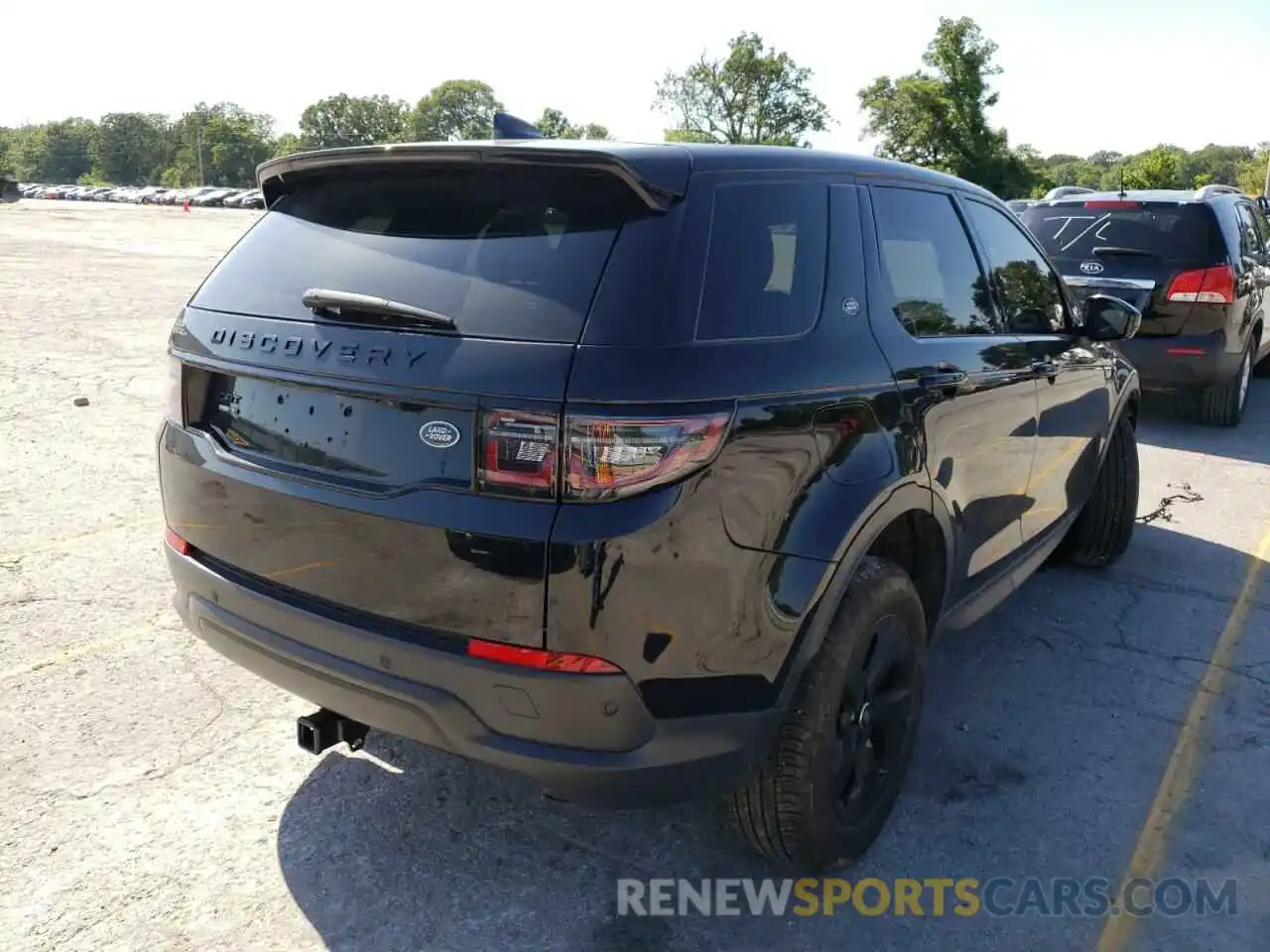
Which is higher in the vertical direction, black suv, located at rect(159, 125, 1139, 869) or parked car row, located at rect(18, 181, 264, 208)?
parked car row, located at rect(18, 181, 264, 208)

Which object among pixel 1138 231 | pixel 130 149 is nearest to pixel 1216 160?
pixel 1138 231

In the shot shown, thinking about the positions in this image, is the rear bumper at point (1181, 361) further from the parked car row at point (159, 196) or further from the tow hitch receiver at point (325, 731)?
the parked car row at point (159, 196)

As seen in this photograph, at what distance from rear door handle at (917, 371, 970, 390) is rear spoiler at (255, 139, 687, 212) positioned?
0.99 metres

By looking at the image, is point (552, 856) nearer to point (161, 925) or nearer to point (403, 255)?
point (161, 925)

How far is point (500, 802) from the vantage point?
10.00ft

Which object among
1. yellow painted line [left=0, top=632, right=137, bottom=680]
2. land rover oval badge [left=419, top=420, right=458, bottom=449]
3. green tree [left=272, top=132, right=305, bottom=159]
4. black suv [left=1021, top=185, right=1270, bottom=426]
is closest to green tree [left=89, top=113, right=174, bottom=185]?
green tree [left=272, top=132, right=305, bottom=159]

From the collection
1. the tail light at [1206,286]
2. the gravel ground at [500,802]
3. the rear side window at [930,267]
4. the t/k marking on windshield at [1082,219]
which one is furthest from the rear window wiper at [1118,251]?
the rear side window at [930,267]

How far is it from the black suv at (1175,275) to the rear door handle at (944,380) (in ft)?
17.3

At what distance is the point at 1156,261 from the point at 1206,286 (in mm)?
401

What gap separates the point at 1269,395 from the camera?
10.4 m

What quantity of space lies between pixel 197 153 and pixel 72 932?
145 metres

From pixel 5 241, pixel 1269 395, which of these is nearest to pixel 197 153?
pixel 5 241

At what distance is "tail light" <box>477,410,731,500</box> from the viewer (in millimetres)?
2059

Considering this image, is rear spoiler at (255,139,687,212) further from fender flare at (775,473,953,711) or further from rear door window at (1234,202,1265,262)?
rear door window at (1234,202,1265,262)
